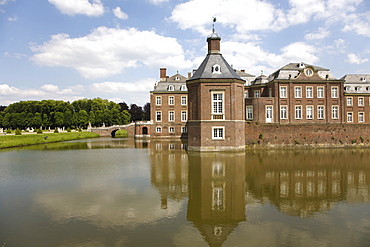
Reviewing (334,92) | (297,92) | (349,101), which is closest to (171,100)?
(297,92)

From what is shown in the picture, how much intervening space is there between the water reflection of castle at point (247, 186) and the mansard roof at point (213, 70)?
30.4 ft

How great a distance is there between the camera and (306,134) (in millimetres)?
27328

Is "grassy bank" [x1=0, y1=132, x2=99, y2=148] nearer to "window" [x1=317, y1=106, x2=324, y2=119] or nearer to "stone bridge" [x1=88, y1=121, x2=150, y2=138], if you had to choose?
"stone bridge" [x1=88, y1=121, x2=150, y2=138]

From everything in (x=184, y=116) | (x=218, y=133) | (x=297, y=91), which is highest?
(x=297, y=91)

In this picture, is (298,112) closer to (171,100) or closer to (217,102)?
(217,102)

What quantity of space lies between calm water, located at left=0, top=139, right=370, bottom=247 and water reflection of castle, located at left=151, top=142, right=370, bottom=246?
0.13ft

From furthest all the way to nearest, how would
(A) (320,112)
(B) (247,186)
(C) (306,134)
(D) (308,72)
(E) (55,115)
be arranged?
1. (E) (55,115)
2. (A) (320,112)
3. (D) (308,72)
4. (C) (306,134)
5. (B) (247,186)

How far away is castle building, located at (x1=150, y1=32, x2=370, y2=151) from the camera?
24328mm

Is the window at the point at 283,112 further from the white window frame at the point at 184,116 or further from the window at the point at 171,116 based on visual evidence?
the window at the point at 171,116

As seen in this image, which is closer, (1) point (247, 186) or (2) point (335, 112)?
(1) point (247, 186)

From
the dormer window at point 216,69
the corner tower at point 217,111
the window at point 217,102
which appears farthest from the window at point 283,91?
the window at point 217,102

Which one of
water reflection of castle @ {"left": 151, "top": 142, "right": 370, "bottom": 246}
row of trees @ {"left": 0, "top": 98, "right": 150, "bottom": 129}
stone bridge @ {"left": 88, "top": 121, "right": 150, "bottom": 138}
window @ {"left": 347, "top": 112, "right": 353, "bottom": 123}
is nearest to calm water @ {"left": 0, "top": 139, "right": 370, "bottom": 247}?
water reflection of castle @ {"left": 151, "top": 142, "right": 370, "bottom": 246}

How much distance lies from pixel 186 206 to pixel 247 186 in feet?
12.3

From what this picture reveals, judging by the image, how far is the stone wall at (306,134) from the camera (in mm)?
26672
